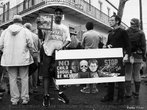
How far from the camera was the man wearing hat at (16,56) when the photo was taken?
5203 millimetres

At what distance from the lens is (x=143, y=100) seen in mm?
5660

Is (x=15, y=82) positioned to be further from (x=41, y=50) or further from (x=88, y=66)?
(x=88, y=66)

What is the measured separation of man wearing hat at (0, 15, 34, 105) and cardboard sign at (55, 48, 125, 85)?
0.76 metres

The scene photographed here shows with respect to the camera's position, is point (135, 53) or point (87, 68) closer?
point (87, 68)

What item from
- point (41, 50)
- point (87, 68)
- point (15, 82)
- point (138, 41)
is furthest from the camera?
point (138, 41)

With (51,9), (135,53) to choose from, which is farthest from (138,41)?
(51,9)

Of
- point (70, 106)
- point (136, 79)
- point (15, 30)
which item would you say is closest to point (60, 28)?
point (15, 30)

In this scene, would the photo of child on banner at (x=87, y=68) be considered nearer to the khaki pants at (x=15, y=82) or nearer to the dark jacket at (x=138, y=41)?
the khaki pants at (x=15, y=82)

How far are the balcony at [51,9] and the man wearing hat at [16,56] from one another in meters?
14.0

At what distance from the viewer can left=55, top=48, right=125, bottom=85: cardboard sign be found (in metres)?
5.08

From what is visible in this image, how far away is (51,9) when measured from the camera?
20.3 metres

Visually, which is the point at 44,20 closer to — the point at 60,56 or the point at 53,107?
the point at 60,56

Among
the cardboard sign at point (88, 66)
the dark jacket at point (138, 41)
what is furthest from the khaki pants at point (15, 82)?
the dark jacket at point (138, 41)

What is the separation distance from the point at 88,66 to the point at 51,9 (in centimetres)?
1583
